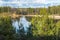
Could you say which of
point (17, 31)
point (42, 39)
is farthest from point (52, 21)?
point (17, 31)

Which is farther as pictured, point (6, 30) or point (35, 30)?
point (35, 30)

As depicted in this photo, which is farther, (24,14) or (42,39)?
(24,14)

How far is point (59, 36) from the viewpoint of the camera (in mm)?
3328

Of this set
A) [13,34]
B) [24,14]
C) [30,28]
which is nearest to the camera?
[13,34]

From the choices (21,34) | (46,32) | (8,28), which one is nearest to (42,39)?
(46,32)

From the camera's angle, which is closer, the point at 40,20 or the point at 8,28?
the point at 8,28

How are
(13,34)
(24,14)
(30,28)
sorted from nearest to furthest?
(13,34) → (30,28) → (24,14)

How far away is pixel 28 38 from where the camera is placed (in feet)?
10.8

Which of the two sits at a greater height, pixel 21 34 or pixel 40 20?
pixel 40 20

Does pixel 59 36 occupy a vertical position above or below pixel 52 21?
below

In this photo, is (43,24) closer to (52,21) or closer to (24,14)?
(52,21)

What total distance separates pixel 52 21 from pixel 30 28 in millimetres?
412

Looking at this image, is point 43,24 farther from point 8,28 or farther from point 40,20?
point 8,28

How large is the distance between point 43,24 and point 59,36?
0.35 metres
